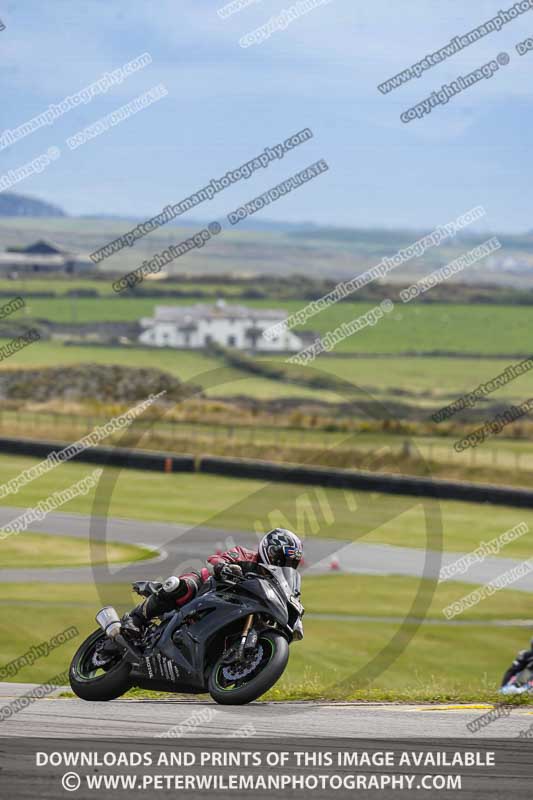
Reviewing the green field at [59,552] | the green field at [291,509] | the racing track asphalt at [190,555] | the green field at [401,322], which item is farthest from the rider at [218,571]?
the green field at [401,322]

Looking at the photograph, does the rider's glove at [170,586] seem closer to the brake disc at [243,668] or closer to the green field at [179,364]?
the brake disc at [243,668]

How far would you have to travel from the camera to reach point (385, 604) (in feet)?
99.3

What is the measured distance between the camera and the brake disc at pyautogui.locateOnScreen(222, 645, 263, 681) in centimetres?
918

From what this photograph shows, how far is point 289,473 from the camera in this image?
4784cm

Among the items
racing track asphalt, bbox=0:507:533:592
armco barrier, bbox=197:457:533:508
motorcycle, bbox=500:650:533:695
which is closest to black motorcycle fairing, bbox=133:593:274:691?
motorcycle, bbox=500:650:533:695

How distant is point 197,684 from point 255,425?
5872cm

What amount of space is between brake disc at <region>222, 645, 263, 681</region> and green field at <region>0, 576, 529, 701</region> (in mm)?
10396

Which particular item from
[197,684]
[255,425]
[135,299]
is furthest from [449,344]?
[197,684]

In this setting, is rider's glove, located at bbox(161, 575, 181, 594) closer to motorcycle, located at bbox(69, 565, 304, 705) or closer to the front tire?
motorcycle, located at bbox(69, 565, 304, 705)

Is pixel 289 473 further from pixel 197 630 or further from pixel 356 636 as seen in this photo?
pixel 197 630

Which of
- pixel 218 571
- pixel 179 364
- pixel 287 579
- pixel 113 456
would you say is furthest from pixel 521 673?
pixel 179 364

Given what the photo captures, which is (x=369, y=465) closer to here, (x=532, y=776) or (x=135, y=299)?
(x=532, y=776)

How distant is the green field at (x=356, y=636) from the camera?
2247 centimetres

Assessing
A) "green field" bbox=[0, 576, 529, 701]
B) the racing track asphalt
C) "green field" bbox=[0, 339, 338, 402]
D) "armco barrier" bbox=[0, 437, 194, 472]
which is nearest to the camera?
"green field" bbox=[0, 576, 529, 701]
